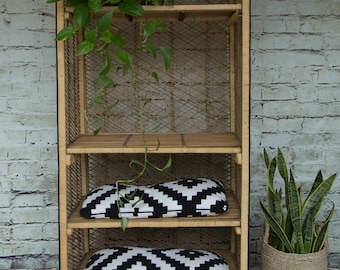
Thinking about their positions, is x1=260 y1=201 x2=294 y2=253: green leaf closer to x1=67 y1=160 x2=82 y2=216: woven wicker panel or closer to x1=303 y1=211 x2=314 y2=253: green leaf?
x1=303 y1=211 x2=314 y2=253: green leaf

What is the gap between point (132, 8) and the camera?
5.07 feet

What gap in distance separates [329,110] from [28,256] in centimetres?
143

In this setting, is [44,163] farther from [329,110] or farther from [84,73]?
[329,110]

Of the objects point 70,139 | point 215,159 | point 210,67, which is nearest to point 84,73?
point 70,139

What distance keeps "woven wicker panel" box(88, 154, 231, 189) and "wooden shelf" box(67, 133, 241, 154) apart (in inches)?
5.4

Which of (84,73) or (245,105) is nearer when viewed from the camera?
(245,105)

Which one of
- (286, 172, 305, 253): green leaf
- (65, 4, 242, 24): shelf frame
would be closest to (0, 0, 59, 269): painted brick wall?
(65, 4, 242, 24): shelf frame

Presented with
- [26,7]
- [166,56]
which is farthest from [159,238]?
[26,7]

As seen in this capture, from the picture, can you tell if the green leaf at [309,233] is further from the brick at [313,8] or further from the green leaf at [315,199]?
the brick at [313,8]

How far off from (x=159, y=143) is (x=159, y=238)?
60 centimetres

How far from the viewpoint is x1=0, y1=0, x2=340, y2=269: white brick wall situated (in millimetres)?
2018

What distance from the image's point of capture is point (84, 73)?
1981 millimetres

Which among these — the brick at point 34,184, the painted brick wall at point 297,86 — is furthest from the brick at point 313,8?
the brick at point 34,184

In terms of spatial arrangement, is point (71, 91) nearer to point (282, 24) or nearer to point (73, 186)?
point (73, 186)
